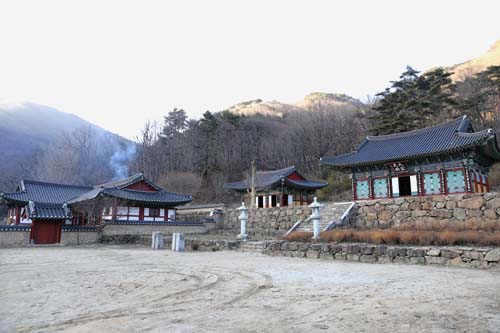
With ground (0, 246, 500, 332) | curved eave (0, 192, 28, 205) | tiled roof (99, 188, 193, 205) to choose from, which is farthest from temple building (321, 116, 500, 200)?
curved eave (0, 192, 28, 205)

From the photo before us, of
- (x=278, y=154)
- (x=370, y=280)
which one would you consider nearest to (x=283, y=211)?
(x=370, y=280)

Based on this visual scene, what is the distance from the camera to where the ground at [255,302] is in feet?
14.3

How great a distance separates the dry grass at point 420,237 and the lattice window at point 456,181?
30.7 ft

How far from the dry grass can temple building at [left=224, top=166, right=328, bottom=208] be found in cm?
1934

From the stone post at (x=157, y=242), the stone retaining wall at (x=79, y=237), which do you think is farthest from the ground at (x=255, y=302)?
the stone retaining wall at (x=79, y=237)

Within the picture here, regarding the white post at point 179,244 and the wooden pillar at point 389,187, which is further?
the wooden pillar at point 389,187

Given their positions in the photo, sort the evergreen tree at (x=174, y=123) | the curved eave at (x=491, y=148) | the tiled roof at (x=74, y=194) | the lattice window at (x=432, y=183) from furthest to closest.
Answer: the evergreen tree at (x=174, y=123) < the tiled roof at (x=74, y=194) < the lattice window at (x=432, y=183) < the curved eave at (x=491, y=148)

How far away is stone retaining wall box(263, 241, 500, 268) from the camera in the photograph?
10.1 meters

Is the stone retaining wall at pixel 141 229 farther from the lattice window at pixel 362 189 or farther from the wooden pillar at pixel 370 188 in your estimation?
the wooden pillar at pixel 370 188

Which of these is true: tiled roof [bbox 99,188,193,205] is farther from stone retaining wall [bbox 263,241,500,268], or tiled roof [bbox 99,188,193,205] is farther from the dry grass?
the dry grass

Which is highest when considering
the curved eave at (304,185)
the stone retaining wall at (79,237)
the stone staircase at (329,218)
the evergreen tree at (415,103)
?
the evergreen tree at (415,103)

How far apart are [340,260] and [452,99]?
1241 inches

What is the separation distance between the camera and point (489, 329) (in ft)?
13.0

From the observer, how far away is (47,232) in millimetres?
25016
